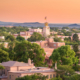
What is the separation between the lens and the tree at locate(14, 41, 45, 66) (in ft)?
121

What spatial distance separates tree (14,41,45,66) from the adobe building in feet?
16.8

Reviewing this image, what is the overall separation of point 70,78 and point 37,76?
2407 mm

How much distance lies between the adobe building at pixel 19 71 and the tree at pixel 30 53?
16.8ft

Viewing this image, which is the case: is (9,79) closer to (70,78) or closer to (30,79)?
(30,79)

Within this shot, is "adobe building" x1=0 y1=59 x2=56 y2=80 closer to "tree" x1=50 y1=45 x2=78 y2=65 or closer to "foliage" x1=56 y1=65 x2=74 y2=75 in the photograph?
"foliage" x1=56 y1=65 x2=74 y2=75

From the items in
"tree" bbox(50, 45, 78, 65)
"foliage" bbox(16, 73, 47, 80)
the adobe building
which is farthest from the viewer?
"tree" bbox(50, 45, 78, 65)

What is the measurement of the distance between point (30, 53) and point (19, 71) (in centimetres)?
894

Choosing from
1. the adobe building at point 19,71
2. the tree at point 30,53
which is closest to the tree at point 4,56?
the tree at point 30,53

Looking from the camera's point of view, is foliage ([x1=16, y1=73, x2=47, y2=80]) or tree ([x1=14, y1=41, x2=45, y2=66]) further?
tree ([x1=14, y1=41, x2=45, y2=66])

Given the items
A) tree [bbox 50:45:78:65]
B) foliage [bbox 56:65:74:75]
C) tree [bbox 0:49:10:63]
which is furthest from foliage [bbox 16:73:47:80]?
tree [bbox 0:49:10:63]

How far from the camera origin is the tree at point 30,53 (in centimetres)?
3689

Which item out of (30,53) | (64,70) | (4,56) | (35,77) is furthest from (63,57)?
(35,77)

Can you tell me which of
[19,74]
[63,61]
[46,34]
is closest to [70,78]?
[19,74]

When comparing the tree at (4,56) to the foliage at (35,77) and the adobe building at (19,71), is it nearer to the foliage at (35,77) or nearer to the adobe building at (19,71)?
the adobe building at (19,71)
